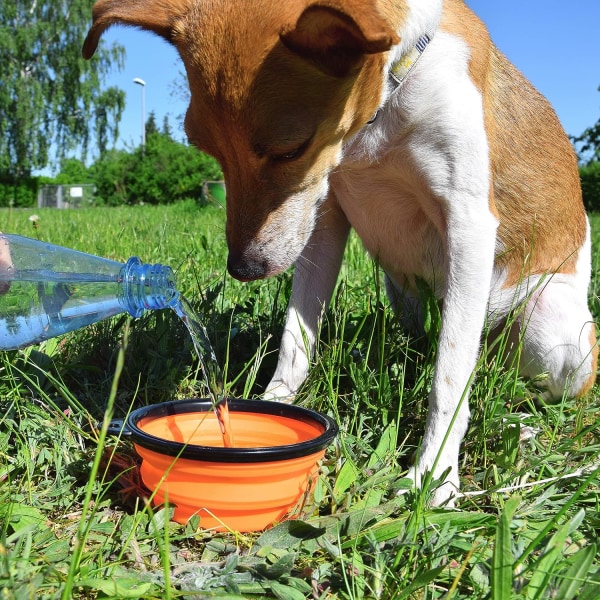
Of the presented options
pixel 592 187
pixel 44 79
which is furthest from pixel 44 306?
pixel 44 79

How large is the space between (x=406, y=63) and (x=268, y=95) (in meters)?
0.54

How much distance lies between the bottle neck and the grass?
20 cm

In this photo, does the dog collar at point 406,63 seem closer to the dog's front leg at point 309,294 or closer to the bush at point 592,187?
the dog's front leg at point 309,294

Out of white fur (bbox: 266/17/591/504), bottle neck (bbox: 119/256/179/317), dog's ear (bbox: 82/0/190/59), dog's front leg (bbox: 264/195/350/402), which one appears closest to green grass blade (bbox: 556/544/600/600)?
white fur (bbox: 266/17/591/504)

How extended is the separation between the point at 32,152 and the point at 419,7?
31380 millimetres

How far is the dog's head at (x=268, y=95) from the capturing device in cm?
201

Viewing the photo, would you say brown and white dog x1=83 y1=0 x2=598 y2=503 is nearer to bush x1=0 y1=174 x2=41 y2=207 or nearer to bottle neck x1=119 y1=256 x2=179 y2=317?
bottle neck x1=119 y1=256 x2=179 y2=317

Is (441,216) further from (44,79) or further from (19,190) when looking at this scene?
(19,190)

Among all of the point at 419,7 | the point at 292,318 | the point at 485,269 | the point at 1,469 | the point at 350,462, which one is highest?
the point at 419,7

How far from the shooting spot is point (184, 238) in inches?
229

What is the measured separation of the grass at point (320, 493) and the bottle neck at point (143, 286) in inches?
7.7

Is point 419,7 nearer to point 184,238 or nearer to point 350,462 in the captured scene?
point 350,462

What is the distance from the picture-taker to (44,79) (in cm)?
3025

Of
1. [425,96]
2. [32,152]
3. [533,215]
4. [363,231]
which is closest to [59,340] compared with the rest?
[363,231]
